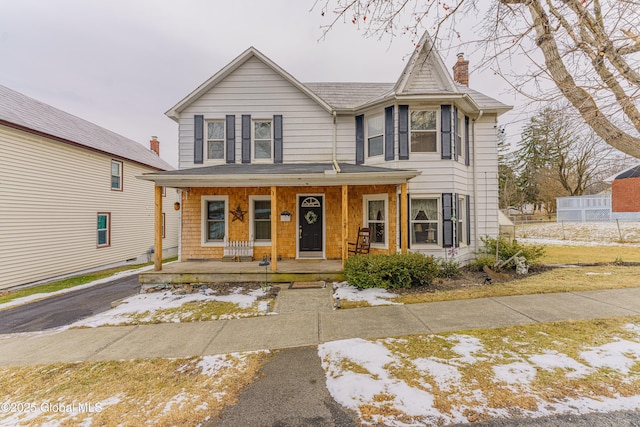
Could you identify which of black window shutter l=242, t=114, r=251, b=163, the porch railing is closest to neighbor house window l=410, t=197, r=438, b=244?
the porch railing

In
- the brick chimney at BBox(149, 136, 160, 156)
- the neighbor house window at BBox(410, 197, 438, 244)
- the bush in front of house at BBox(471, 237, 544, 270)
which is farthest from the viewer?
the brick chimney at BBox(149, 136, 160, 156)

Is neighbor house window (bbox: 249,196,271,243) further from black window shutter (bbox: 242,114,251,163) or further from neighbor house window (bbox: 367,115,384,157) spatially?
neighbor house window (bbox: 367,115,384,157)

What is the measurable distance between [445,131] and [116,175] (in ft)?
53.7

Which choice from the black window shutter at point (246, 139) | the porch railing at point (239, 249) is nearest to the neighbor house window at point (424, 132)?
the black window shutter at point (246, 139)

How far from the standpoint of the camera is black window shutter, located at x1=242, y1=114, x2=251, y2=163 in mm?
9180

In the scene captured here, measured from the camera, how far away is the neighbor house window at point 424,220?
8.28 meters

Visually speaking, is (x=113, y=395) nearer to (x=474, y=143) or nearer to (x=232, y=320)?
(x=232, y=320)

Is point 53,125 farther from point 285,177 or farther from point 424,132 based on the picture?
point 424,132

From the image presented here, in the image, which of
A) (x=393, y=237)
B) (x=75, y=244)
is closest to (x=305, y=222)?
(x=393, y=237)

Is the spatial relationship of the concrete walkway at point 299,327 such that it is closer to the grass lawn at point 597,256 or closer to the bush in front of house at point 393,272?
the bush in front of house at point 393,272

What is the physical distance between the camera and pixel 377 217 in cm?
890

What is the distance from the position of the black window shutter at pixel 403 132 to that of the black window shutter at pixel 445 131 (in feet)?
3.46

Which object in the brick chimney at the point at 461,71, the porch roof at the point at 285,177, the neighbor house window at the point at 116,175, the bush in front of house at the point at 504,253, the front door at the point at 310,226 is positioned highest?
the brick chimney at the point at 461,71

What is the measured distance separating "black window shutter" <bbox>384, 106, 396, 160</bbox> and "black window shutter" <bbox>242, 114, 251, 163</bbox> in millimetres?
4682
